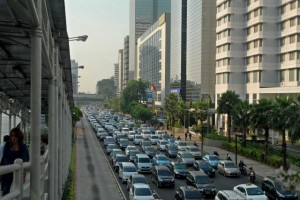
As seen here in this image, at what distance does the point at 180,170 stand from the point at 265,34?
1744 inches

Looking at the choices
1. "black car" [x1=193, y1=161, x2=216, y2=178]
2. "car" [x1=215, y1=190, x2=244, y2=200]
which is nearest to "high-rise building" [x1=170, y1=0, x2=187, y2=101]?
"black car" [x1=193, y1=161, x2=216, y2=178]

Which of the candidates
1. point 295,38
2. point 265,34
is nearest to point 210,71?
point 265,34

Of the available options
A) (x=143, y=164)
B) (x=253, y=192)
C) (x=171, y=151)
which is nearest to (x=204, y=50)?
(x=171, y=151)

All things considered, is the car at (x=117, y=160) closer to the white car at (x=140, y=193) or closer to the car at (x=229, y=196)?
the white car at (x=140, y=193)

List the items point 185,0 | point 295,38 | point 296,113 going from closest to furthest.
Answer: point 296,113 < point 295,38 < point 185,0

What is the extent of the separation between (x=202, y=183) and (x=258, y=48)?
50309 mm

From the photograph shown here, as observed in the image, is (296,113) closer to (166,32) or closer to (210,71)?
(210,71)

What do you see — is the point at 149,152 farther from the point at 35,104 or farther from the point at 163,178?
the point at 35,104

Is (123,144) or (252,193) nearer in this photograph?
(252,193)

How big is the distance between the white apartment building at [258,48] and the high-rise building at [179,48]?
36.8m

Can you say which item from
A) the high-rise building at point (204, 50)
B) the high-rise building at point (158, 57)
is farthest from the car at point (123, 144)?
the high-rise building at point (158, 57)

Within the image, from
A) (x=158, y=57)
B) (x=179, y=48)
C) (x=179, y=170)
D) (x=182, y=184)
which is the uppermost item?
(x=158, y=57)

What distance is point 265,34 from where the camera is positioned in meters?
75.8

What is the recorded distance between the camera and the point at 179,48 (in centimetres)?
12825
